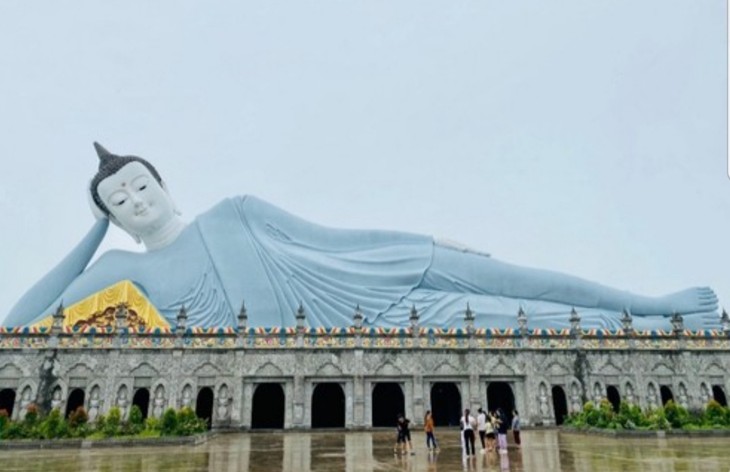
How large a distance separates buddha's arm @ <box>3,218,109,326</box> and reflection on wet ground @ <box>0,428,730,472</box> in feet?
69.9

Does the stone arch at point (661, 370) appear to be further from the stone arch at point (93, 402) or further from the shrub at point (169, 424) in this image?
the stone arch at point (93, 402)

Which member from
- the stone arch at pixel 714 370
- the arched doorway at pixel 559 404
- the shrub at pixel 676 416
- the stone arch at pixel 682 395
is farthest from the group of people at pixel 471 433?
the stone arch at pixel 714 370

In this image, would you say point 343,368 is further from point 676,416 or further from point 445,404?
point 676,416

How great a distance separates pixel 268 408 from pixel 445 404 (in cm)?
1050

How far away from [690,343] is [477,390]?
13050mm

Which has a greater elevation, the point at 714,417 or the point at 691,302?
the point at 691,302

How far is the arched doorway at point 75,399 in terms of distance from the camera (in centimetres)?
2997

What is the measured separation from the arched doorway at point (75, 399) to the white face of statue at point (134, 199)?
1528cm

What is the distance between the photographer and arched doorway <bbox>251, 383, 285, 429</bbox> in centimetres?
3331

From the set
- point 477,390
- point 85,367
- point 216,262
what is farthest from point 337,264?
point 85,367

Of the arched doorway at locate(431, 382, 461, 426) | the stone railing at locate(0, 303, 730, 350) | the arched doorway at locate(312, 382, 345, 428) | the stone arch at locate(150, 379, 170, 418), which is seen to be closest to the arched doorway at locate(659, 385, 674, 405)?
the stone railing at locate(0, 303, 730, 350)

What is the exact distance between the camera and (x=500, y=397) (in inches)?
1363

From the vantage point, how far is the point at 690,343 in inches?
1308

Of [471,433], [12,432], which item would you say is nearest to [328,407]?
[12,432]
